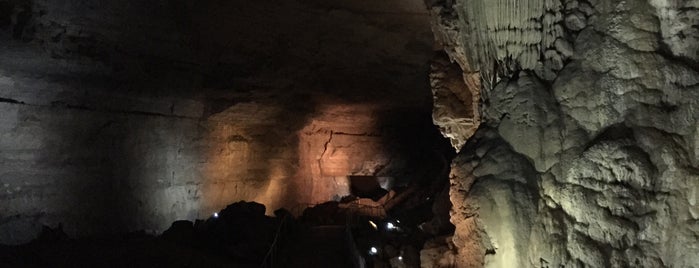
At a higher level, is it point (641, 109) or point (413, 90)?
point (413, 90)

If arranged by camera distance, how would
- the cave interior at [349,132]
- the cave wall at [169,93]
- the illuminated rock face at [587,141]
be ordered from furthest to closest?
the cave wall at [169,93], the cave interior at [349,132], the illuminated rock face at [587,141]

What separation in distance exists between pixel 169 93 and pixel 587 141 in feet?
35.9

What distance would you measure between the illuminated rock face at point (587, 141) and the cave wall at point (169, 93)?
6.05m

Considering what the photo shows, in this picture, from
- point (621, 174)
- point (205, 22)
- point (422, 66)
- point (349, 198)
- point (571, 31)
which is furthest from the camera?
point (349, 198)

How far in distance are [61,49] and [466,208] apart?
8.09m

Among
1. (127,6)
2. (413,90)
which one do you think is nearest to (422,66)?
(413,90)

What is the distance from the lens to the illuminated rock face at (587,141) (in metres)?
3.92

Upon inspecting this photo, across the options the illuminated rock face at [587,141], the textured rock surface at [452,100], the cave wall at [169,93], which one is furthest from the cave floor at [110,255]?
the illuminated rock face at [587,141]

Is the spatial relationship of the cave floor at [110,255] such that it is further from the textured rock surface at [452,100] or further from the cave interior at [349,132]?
the textured rock surface at [452,100]

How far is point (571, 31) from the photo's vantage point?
5098 mm

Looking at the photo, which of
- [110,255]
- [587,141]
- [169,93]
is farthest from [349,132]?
[587,141]

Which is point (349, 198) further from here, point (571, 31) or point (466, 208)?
point (571, 31)

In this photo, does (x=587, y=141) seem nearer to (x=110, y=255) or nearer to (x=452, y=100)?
(x=452, y=100)

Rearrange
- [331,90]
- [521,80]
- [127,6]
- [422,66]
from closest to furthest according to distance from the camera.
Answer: [521,80]
[127,6]
[422,66]
[331,90]
